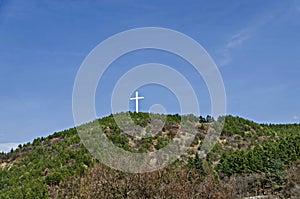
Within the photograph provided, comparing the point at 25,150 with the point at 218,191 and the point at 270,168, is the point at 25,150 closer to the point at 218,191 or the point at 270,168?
the point at 270,168

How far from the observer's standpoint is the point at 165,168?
1036cm

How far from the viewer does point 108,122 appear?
1196 inches

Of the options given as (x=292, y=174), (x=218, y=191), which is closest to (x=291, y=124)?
(x=292, y=174)

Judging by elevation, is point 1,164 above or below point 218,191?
above

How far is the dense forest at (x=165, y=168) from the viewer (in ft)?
32.1

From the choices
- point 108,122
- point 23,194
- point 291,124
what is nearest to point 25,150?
point 108,122

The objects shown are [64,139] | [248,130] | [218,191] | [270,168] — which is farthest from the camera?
[248,130]

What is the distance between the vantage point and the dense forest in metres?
9.78

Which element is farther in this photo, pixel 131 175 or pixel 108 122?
pixel 108 122

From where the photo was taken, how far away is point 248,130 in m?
34.7

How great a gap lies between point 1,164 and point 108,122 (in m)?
7.50

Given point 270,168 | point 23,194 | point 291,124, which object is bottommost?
point 23,194

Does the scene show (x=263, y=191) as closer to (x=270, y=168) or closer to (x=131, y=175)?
(x=270, y=168)

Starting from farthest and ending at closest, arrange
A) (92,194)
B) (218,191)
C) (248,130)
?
(248,130) < (218,191) < (92,194)
